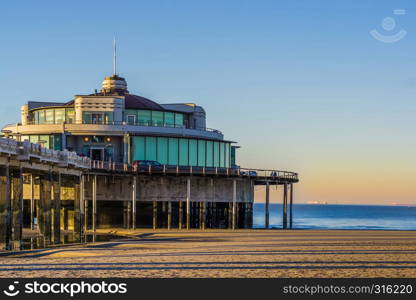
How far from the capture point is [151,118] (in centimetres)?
7381

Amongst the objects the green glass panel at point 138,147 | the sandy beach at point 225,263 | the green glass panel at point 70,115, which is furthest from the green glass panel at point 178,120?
the sandy beach at point 225,263

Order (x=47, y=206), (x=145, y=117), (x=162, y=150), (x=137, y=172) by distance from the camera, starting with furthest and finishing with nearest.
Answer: (x=145, y=117)
(x=162, y=150)
(x=137, y=172)
(x=47, y=206)

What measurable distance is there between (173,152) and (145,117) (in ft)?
19.3

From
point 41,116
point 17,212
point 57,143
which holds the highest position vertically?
point 41,116

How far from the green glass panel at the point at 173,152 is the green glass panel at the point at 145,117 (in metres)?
4.19

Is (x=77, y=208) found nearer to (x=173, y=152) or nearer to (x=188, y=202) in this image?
(x=188, y=202)

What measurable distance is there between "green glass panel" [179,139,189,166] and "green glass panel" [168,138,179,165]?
441 mm

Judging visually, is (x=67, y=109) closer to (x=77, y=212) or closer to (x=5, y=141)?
(x=77, y=212)

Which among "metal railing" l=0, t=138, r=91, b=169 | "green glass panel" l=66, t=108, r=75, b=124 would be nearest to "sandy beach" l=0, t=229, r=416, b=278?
"metal railing" l=0, t=138, r=91, b=169

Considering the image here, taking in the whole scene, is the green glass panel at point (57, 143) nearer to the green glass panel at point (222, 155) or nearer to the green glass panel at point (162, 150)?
the green glass panel at point (162, 150)

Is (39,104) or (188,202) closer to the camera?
(188,202)

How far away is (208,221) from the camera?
2692 inches

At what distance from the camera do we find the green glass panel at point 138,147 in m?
68.8

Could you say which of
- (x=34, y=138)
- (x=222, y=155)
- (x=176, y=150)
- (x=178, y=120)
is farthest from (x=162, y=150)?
(x=34, y=138)
